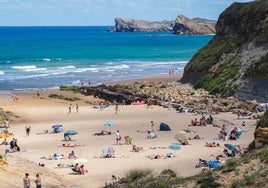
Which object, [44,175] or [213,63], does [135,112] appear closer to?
[213,63]

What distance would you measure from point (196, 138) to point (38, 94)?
25413 millimetres

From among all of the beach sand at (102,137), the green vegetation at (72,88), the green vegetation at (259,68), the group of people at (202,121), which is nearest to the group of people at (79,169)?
the beach sand at (102,137)

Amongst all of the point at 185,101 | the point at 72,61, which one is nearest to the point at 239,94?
the point at 185,101

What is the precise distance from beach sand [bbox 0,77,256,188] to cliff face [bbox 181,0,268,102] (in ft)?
19.9

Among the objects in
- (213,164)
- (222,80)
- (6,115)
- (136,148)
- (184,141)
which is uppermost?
(222,80)

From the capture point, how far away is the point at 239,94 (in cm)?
Result: 4562

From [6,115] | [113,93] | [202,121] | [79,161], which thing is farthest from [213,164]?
[113,93]

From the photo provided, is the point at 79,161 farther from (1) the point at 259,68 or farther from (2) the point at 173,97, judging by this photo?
(1) the point at 259,68

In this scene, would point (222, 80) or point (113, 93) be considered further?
point (113, 93)

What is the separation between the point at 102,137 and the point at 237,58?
70.4ft

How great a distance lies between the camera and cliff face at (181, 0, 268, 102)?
4534 cm

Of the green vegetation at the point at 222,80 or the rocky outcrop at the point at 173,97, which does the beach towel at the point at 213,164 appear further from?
the green vegetation at the point at 222,80

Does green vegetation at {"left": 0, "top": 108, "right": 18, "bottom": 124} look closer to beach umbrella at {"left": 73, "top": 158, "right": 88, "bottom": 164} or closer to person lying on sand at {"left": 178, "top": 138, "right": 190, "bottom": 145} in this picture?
beach umbrella at {"left": 73, "top": 158, "right": 88, "bottom": 164}

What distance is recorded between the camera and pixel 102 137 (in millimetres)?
34719
